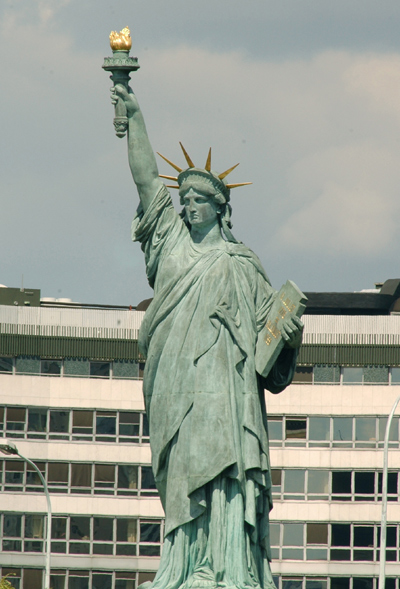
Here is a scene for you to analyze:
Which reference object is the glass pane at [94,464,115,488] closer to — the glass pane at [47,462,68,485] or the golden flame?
the glass pane at [47,462,68,485]

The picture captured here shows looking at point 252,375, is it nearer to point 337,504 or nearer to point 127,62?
point 127,62

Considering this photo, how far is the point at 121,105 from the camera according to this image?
77.5 ft

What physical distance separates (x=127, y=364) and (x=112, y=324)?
1981 mm

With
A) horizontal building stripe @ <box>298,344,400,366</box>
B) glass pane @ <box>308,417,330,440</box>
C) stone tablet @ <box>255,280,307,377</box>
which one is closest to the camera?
stone tablet @ <box>255,280,307,377</box>

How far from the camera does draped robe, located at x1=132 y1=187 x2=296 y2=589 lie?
22.3 metres

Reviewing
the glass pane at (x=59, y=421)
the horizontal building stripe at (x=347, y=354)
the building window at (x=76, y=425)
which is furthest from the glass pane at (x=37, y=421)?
the horizontal building stripe at (x=347, y=354)

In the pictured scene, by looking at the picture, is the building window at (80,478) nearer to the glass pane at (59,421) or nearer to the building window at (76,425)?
the building window at (76,425)

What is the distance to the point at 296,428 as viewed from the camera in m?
68.9

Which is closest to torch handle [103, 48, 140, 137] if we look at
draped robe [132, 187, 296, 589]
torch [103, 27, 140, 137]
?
torch [103, 27, 140, 137]

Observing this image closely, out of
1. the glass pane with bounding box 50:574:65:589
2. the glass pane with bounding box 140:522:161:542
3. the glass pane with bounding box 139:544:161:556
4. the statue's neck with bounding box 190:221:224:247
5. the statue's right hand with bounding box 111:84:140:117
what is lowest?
the glass pane with bounding box 50:574:65:589

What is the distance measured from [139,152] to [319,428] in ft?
152

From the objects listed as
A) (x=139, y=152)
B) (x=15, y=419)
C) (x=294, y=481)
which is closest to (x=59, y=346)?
(x=15, y=419)

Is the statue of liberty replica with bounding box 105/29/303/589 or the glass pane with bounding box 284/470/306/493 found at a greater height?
the statue of liberty replica with bounding box 105/29/303/589

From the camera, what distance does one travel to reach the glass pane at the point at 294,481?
68688mm
